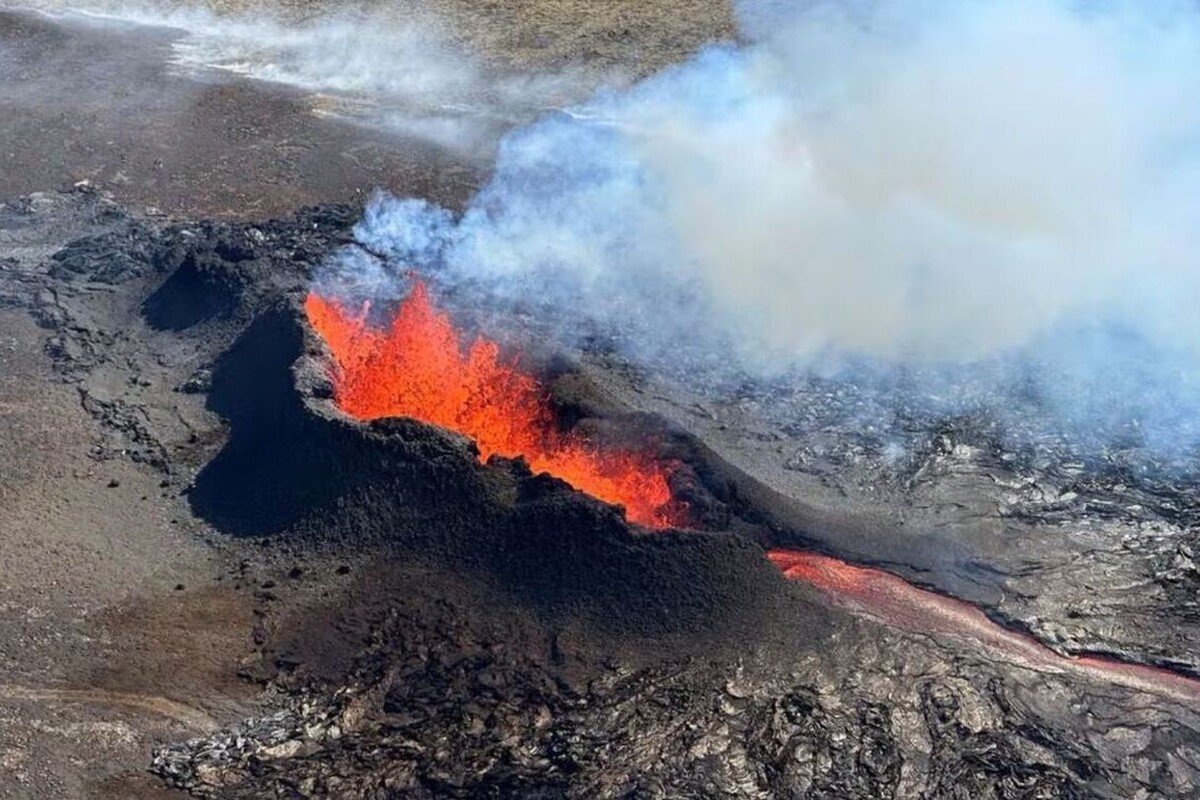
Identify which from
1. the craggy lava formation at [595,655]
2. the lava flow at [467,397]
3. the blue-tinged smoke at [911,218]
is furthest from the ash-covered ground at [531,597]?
the blue-tinged smoke at [911,218]

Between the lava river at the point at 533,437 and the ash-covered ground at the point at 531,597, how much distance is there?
0.90 feet

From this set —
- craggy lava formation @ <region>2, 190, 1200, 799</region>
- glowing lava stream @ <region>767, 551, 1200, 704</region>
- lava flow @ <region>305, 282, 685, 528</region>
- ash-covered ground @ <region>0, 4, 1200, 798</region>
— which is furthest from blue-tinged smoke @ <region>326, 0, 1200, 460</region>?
glowing lava stream @ <region>767, 551, 1200, 704</region>

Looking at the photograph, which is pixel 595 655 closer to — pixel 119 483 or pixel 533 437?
pixel 533 437

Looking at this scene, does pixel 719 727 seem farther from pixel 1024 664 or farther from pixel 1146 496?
pixel 1146 496

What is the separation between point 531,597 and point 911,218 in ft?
42.4

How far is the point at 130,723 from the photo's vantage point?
1394 centimetres

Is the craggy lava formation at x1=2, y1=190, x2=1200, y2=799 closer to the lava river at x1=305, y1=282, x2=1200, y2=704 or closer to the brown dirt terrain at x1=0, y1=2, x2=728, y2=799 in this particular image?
the lava river at x1=305, y1=282, x2=1200, y2=704

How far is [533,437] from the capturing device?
720 inches

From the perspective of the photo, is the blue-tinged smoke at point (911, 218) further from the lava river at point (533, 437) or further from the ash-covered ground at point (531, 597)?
the lava river at point (533, 437)

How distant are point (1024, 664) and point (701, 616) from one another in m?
4.24

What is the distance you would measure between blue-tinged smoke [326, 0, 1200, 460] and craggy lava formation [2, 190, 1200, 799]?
5.05m

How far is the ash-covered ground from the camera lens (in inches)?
538

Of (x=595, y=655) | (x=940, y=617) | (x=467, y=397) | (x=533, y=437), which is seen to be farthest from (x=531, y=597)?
(x=940, y=617)

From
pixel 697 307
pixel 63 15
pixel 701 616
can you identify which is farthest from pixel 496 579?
pixel 63 15
